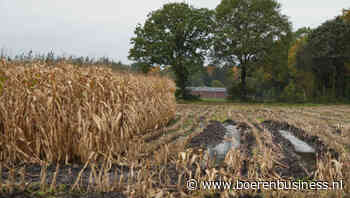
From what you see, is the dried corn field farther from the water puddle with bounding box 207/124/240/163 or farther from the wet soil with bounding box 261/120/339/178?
the water puddle with bounding box 207/124/240/163

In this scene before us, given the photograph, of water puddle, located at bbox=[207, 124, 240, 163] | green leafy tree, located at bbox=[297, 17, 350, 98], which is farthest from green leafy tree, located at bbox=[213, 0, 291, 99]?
water puddle, located at bbox=[207, 124, 240, 163]

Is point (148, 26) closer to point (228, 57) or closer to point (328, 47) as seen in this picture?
point (228, 57)

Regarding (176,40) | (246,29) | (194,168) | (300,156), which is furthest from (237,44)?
(194,168)

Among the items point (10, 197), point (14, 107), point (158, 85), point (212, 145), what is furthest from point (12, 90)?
point (158, 85)

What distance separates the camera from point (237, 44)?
32250mm

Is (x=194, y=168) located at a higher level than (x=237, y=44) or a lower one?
lower

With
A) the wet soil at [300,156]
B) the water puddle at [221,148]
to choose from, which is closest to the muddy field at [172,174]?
the wet soil at [300,156]

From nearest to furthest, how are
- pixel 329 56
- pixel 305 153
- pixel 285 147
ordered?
pixel 305 153 < pixel 285 147 < pixel 329 56

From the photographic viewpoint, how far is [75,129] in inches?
176

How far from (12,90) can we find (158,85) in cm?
523

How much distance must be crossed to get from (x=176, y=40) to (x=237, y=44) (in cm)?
693

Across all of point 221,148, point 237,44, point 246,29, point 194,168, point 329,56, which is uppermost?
point 246,29

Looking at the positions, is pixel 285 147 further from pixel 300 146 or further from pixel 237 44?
pixel 237 44

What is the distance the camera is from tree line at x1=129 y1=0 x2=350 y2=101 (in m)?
30.5
